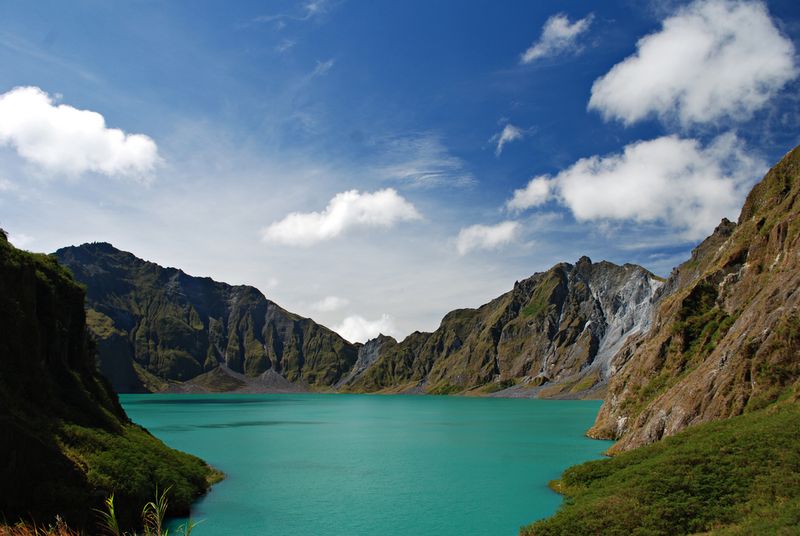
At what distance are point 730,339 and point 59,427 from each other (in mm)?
62271

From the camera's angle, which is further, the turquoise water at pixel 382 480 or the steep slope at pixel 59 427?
the turquoise water at pixel 382 480

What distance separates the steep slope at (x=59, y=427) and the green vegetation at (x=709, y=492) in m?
27.0

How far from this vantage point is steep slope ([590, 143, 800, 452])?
47.7 metres

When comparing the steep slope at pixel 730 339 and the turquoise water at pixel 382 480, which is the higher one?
the steep slope at pixel 730 339

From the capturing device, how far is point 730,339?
5734 centimetres

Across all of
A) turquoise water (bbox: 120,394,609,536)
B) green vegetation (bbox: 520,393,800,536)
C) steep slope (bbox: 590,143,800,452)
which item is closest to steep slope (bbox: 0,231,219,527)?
turquoise water (bbox: 120,394,609,536)

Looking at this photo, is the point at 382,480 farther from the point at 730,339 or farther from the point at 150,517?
the point at 730,339

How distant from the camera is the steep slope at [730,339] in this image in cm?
4766

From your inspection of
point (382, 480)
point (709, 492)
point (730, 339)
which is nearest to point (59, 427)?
point (382, 480)

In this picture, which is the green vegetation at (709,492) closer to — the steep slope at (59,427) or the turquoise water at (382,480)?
the turquoise water at (382,480)

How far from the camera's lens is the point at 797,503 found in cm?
2641

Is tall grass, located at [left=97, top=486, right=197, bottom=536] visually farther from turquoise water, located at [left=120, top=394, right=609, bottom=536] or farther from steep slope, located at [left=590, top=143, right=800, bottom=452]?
steep slope, located at [left=590, top=143, right=800, bottom=452]

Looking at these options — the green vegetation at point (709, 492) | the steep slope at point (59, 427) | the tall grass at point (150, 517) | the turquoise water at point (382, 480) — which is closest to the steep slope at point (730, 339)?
the green vegetation at point (709, 492)

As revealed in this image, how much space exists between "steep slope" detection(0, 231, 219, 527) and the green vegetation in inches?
1062
